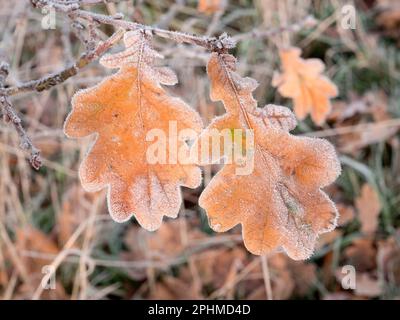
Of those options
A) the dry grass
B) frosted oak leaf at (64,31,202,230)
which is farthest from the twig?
the dry grass

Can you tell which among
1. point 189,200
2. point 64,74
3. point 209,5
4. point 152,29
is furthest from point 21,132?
point 189,200

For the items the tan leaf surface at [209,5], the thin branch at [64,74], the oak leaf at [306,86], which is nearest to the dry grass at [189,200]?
the tan leaf surface at [209,5]

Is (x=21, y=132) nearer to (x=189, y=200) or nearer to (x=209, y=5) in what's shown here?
(x=209, y=5)

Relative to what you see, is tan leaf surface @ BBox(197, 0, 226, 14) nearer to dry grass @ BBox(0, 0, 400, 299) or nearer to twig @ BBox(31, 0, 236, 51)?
dry grass @ BBox(0, 0, 400, 299)

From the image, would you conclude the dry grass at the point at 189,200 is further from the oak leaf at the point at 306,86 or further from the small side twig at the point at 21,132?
the small side twig at the point at 21,132
